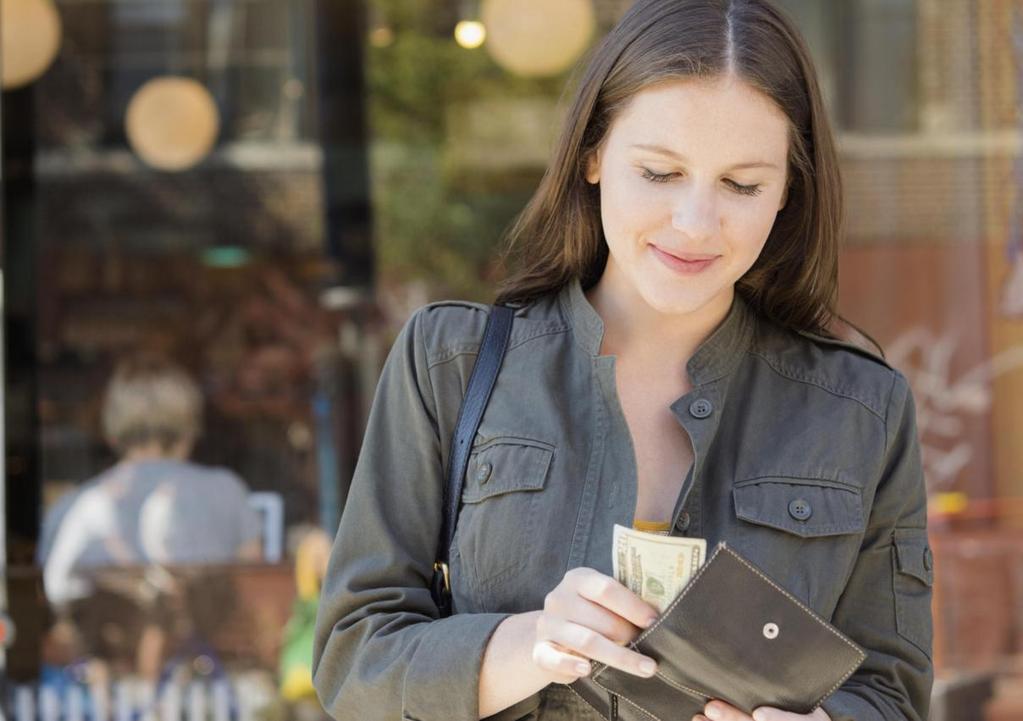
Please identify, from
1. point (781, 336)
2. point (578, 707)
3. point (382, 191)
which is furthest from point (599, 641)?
point (382, 191)

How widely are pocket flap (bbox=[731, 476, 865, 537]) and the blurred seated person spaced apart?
365 cm

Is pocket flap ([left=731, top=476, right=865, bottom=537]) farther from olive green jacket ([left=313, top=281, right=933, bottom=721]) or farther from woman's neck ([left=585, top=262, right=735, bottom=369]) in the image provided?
woman's neck ([left=585, top=262, right=735, bottom=369])

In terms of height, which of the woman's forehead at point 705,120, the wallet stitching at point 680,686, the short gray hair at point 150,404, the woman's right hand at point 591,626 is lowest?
the short gray hair at point 150,404

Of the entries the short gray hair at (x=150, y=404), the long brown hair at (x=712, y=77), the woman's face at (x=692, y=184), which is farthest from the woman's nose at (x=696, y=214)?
the short gray hair at (x=150, y=404)

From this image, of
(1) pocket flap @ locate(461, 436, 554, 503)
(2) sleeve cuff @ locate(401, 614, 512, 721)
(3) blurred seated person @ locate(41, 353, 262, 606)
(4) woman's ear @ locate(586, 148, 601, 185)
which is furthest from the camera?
(3) blurred seated person @ locate(41, 353, 262, 606)

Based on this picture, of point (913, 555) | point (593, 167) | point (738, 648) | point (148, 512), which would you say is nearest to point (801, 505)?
point (913, 555)

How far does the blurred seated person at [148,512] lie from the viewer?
4941 millimetres

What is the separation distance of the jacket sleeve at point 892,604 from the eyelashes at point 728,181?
34 centimetres

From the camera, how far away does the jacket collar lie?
5.65ft

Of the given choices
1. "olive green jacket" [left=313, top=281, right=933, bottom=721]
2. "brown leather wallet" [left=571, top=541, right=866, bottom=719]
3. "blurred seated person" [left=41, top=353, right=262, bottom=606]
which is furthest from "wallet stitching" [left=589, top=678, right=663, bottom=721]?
"blurred seated person" [left=41, top=353, right=262, bottom=606]

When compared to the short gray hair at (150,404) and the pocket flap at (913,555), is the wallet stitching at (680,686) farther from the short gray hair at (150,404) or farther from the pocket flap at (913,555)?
the short gray hair at (150,404)

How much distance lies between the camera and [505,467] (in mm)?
1635

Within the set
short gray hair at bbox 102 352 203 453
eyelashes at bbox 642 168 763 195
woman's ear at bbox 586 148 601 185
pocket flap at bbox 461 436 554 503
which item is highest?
woman's ear at bbox 586 148 601 185

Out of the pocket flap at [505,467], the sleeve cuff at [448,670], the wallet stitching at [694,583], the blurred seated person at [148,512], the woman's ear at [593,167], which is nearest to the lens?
the wallet stitching at [694,583]
